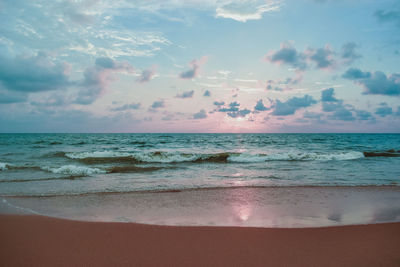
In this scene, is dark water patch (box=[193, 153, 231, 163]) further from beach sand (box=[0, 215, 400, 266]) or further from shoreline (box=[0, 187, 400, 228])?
beach sand (box=[0, 215, 400, 266])

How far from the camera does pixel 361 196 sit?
27.3 ft

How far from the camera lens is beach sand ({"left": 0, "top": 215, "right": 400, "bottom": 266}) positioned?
3.73 meters

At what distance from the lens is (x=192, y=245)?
4266 millimetres

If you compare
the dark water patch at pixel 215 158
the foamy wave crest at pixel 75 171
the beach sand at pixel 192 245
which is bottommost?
the dark water patch at pixel 215 158

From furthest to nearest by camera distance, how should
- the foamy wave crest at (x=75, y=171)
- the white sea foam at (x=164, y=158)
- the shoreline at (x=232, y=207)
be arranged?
the white sea foam at (x=164, y=158)
the foamy wave crest at (x=75, y=171)
the shoreline at (x=232, y=207)

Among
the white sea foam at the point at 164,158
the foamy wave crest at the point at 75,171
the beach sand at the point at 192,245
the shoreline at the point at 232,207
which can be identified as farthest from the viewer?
the white sea foam at the point at 164,158

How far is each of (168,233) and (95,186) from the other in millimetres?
6570

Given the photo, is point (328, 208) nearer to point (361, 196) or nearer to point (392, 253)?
Answer: point (361, 196)

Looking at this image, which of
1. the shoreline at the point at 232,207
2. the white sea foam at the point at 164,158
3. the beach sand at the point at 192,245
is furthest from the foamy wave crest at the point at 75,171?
the beach sand at the point at 192,245

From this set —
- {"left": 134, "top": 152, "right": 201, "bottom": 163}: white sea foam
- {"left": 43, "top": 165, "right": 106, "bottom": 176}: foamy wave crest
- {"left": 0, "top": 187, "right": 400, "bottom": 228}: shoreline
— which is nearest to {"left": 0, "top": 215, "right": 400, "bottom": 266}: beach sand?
{"left": 0, "top": 187, "right": 400, "bottom": 228}: shoreline

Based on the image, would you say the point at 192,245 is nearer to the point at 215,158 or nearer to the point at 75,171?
the point at 75,171

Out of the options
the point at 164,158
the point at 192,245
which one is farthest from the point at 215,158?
the point at 192,245

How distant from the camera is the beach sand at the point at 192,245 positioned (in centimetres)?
373

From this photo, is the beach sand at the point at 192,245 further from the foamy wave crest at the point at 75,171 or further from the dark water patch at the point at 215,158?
the dark water patch at the point at 215,158
